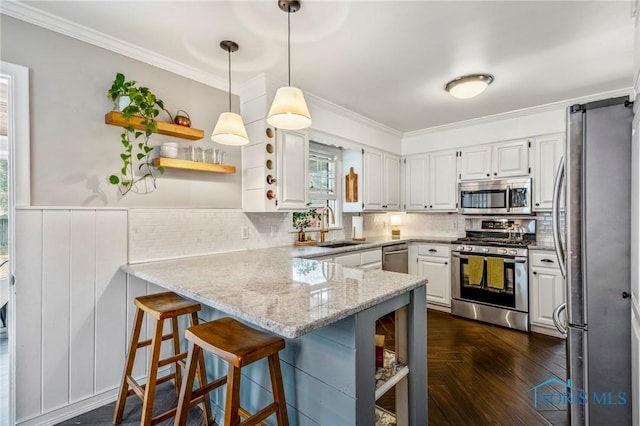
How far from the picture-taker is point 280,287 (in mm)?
1485

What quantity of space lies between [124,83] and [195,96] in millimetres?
570

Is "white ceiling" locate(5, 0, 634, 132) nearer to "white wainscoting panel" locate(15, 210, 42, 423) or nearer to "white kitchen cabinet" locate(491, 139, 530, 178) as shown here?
"white kitchen cabinet" locate(491, 139, 530, 178)

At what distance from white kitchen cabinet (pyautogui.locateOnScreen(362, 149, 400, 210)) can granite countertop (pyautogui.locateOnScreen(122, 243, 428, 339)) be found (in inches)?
82.6

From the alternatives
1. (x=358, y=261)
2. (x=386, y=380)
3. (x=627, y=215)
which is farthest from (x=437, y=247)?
(x=386, y=380)

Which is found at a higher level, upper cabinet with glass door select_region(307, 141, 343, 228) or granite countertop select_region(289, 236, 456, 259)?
upper cabinet with glass door select_region(307, 141, 343, 228)

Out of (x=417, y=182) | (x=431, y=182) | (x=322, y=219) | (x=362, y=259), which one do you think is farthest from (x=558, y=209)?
(x=417, y=182)

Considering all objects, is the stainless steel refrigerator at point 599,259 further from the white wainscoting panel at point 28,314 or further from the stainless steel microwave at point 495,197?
the white wainscoting panel at point 28,314

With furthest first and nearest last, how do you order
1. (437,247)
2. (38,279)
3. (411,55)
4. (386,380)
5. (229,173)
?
(437,247)
(229,173)
(411,55)
(38,279)
(386,380)

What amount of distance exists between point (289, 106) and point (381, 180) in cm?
282

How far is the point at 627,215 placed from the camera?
56.2 inches

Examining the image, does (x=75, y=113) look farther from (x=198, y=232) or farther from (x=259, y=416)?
(x=259, y=416)

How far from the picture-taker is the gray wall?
186 centimetres

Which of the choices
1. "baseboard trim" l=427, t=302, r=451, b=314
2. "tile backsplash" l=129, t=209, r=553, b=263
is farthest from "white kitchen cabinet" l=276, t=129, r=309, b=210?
"baseboard trim" l=427, t=302, r=451, b=314

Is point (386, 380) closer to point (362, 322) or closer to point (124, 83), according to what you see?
point (362, 322)
